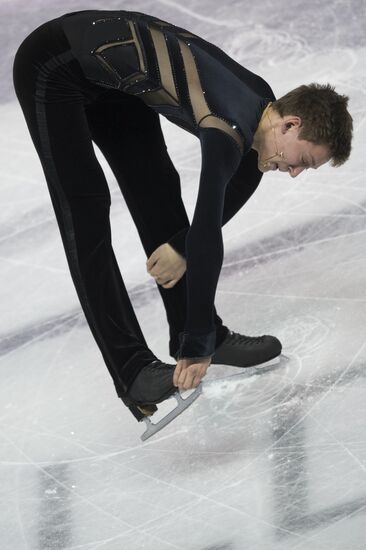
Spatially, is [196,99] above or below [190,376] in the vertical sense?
above

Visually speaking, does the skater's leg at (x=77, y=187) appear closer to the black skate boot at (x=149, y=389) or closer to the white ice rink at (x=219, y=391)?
the black skate boot at (x=149, y=389)

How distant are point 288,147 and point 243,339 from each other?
2.27ft

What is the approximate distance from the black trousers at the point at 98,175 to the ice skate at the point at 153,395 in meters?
0.03

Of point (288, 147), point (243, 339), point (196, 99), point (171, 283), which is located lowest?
point (243, 339)

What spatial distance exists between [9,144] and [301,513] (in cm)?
242

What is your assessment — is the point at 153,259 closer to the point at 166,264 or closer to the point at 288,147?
the point at 166,264

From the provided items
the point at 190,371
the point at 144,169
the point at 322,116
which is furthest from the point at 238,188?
the point at 190,371

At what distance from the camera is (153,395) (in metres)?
2.76

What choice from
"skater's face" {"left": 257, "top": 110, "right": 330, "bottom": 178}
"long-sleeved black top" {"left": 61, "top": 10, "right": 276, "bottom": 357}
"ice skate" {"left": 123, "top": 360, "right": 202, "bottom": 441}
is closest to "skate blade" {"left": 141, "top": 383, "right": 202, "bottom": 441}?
"ice skate" {"left": 123, "top": 360, "right": 202, "bottom": 441}

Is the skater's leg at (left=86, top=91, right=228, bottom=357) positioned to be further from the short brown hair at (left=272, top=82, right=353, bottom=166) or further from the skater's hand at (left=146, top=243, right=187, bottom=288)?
the short brown hair at (left=272, top=82, right=353, bottom=166)

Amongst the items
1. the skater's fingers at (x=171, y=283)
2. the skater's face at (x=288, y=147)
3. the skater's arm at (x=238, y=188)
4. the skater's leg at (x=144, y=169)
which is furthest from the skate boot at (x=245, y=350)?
the skater's face at (x=288, y=147)

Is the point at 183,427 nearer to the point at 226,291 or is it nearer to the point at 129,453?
the point at 129,453

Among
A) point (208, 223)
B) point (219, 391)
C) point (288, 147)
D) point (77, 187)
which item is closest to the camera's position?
point (208, 223)

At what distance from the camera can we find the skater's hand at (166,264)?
2756 mm
